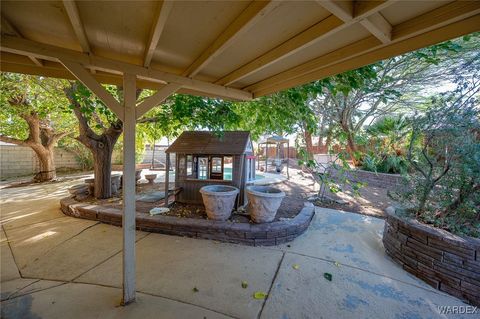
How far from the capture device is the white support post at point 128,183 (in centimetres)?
186

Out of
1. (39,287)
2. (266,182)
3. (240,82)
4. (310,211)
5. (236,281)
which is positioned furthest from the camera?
(266,182)

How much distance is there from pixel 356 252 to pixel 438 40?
290cm

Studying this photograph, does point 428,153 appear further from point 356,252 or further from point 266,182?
point 266,182

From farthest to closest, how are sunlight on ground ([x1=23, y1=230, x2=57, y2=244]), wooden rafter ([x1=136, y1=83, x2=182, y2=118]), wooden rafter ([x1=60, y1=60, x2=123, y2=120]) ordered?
sunlight on ground ([x1=23, y1=230, x2=57, y2=244]) → wooden rafter ([x1=136, y1=83, x2=182, y2=118]) → wooden rafter ([x1=60, y1=60, x2=123, y2=120])

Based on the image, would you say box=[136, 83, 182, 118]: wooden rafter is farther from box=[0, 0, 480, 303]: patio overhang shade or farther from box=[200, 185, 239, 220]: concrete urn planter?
box=[200, 185, 239, 220]: concrete urn planter

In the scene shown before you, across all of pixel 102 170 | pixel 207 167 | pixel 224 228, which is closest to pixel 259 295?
pixel 224 228

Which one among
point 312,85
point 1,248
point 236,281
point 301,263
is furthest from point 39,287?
point 312,85

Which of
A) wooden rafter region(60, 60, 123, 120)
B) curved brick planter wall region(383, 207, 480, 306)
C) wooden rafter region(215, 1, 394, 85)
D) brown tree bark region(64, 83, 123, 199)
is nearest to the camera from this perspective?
wooden rafter region(215, 1, 394, 85)

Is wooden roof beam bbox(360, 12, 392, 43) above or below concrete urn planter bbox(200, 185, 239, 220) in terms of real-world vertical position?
above

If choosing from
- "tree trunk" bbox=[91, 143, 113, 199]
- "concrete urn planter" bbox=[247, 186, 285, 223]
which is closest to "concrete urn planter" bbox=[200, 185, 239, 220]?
"concrete urn planter" bbox=[247, 186, 285, 223]

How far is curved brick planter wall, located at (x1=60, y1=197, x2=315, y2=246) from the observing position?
3.33 meters

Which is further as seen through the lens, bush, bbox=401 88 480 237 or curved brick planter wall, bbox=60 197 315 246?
curved brick planter wall, bbox=60 197 315 246

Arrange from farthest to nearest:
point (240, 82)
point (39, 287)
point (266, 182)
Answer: point (266, 182) < point (240, 82) < point (39, 287)

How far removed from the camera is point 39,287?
85.1 inches
